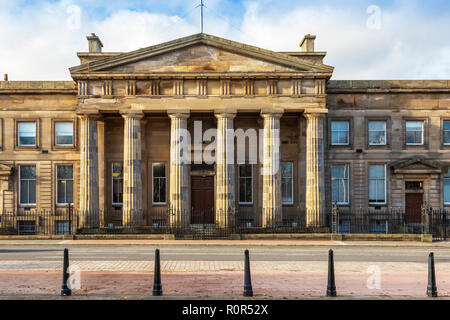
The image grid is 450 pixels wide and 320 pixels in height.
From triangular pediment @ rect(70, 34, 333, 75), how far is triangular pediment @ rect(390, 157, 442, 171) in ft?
29.4

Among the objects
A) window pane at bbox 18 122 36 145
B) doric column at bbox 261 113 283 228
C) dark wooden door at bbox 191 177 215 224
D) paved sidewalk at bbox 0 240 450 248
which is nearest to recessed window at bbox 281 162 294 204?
doric column at bbox 261 113 283 228

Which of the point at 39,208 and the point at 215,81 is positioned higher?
the point at 215,81

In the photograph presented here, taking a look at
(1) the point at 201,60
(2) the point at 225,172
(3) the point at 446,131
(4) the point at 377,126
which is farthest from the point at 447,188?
(1) the point at 201,60

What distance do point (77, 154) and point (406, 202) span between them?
23.9 m

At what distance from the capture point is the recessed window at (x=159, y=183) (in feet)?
110

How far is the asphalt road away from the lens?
60.4 ft

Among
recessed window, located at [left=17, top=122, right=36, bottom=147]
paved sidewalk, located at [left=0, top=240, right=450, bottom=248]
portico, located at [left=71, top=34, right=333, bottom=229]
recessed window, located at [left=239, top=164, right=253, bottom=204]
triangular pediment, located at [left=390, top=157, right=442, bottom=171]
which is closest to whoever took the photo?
paved sidewalk, located at [left=0, top=240, right=450, bottom=248]

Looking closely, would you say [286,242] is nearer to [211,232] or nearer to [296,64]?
[211,232]

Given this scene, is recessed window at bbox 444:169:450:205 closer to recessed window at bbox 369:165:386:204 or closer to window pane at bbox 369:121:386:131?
recessed window at bbox 369:165:386:204

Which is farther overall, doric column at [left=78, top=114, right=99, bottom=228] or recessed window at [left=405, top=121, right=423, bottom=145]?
recessed window at [left=405, top=121, right=423, bottom=145]

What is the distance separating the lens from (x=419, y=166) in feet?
107

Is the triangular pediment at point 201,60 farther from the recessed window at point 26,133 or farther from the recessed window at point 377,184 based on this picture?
the recessed window at point 377,184
